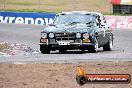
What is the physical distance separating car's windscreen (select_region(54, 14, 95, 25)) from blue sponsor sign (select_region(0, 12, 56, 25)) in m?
21.8

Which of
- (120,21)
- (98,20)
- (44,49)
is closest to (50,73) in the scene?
(44,49)

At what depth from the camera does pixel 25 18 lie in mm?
44344

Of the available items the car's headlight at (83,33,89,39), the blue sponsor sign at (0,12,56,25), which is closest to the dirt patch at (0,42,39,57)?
the car's headlight at (83,33,89,39)

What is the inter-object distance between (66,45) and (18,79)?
7967 mm

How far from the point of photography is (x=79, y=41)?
19.3 metres

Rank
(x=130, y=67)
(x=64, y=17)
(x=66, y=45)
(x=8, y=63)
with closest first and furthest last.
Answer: (x=130, y=67)
(x=8, y=63)
(x=66, y=45)
(x=64, y=17)

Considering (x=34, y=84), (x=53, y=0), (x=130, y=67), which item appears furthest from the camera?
(x=53, y=0)

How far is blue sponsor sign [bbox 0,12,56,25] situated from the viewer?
43.0 meters

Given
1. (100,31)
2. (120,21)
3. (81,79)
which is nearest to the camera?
(81,79)

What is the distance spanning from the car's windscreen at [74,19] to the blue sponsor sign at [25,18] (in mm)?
21773

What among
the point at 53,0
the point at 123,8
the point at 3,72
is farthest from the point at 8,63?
the point at 53,0

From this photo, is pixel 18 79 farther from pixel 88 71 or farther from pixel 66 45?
pixel 66 45

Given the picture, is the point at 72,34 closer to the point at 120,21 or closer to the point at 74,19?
the point at 74,19

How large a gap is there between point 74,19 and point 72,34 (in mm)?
1272
